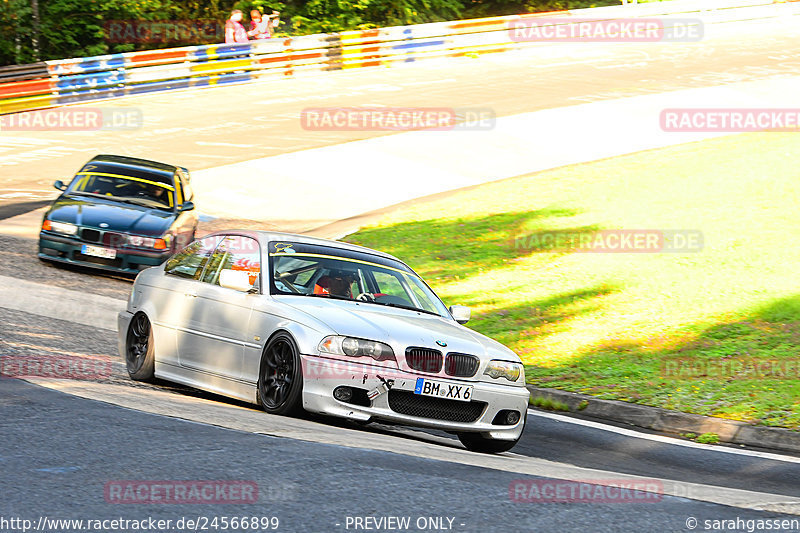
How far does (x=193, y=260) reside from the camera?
9500mm

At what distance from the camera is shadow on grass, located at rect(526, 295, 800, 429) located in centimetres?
1023

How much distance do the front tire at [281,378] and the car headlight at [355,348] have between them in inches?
9.3

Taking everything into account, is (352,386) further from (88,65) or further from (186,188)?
(88,65)

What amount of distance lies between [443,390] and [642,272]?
8157 millimetres

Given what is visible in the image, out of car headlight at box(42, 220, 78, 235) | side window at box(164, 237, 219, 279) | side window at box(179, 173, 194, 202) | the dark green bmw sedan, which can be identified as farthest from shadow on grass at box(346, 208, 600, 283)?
side window at box(164, 237, 219, 279)

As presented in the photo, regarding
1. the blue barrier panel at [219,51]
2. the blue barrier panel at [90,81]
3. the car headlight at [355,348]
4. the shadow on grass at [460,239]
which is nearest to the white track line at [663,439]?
the car headlight at [355,348]

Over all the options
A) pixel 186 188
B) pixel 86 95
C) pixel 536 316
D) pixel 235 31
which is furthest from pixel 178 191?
pixel 235 31

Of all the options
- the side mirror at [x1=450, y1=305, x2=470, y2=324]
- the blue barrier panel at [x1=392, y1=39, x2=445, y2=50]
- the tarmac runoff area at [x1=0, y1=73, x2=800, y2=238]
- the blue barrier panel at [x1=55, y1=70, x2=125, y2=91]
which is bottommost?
the tarmac runoff area at [x1=0, y1=73, x2=800, y2=238]

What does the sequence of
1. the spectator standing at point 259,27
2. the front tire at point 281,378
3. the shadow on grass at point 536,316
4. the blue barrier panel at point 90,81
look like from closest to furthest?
the front tire at point 281,378 < the shadow on grass at point 536,316 < the blue barrier panel at point 90,81 < the spectator standing at point 259,27

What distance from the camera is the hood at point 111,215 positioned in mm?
15164

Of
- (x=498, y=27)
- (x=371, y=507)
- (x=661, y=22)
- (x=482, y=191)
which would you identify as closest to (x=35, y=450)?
(x=371, y=507)

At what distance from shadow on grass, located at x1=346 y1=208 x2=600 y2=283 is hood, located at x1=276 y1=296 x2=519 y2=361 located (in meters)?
7.76

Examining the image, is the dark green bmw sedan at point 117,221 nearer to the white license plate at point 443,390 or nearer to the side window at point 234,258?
the side window at point 234,258

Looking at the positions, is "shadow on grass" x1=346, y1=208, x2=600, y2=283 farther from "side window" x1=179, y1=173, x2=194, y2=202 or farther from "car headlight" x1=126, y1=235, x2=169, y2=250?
"car headlight" x1=126, y1=235, x2=169, y2=250
